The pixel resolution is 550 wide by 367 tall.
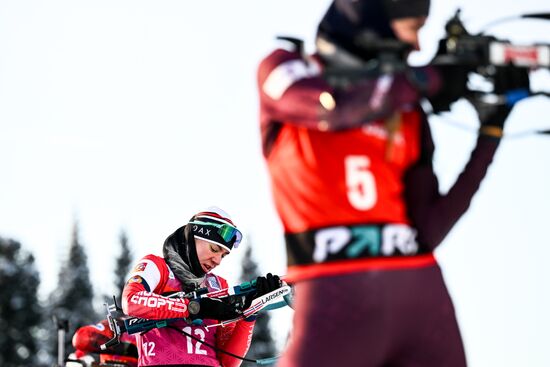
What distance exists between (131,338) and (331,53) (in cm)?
700

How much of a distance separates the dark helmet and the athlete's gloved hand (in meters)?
0.35

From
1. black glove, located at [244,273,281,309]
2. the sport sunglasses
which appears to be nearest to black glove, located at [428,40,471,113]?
black glove, located at [244,273,281,309]

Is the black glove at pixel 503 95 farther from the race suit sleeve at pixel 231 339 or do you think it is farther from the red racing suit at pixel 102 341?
the red racing suit at pixel 102 341

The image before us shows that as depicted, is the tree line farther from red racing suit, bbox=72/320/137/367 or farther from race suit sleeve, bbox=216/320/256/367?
race suit sleeve, bbox=216/320/256/367

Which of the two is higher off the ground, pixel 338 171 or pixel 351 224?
pixel 338 171

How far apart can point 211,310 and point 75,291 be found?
49.1 m

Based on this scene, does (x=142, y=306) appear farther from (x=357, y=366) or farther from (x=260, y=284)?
(x=357, y=366)

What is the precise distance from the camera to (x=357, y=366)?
380 cm

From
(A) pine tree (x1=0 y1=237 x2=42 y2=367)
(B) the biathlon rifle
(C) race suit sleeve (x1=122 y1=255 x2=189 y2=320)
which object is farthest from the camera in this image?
(A) pine tree (x1=0 y1=237 x2=42 y2=367)

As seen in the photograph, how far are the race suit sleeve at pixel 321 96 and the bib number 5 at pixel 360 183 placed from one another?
141 millimetres

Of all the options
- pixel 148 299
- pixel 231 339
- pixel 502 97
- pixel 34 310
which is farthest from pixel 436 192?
pixel 34 310

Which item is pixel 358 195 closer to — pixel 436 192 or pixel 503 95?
pixel 436 192

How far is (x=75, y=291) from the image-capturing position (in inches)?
2190

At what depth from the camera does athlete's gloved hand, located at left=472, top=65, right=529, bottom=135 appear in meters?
4.00
